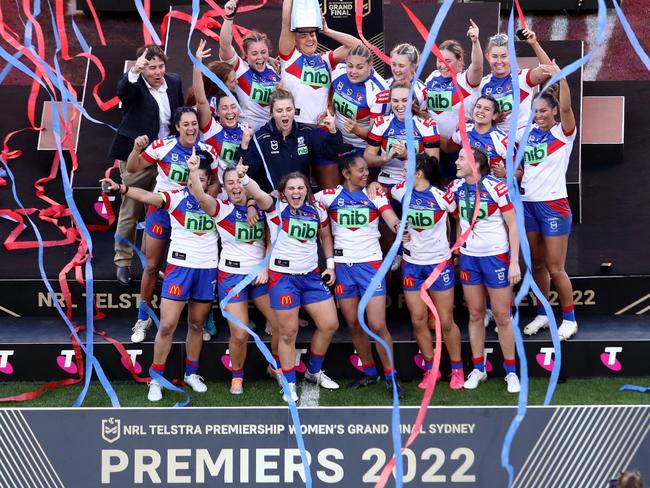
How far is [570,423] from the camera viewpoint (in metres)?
5.67

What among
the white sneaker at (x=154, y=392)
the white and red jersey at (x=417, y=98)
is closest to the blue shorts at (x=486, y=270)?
the white and red jersey at (x=417, y=98)

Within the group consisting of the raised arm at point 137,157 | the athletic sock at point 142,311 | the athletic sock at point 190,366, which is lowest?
the athletic sock at point 190,366

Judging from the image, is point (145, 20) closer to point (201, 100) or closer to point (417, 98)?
point (201, 100)

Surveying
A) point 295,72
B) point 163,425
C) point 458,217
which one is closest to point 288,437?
point 163,425

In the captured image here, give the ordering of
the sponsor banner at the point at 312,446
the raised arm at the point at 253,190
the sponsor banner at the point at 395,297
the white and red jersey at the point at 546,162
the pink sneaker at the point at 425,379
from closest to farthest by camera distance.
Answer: the sponsor banner at the point at 312,446 < the raised arm at the point at 253,190 < the white and red jersey at the point at 546,162 < the pink sneaker at the point at 425,379 < the sponsor banner at the point at 395,297

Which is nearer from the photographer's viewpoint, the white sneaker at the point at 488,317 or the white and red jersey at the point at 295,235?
the white and red jersey at the point at 295,235

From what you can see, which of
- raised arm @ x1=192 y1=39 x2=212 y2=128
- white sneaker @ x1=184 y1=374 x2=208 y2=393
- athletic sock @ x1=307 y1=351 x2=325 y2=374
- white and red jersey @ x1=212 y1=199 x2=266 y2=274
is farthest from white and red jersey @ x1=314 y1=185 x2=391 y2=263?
white sneaker @ x1=184 y1=374 x2=208 y2=393

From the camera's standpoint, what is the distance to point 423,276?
7340 mm

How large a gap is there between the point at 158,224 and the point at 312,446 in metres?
2.43

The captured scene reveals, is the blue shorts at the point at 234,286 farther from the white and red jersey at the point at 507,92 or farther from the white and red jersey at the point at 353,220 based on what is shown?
the white and red jersey at the point at 507,92

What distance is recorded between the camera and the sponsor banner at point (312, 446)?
18.6 ft

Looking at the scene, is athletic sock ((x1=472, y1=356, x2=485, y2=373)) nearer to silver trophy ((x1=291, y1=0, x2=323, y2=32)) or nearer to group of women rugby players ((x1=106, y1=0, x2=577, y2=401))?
group of women rugby players ((x1=106, y1=0, x2=577, y2=401))

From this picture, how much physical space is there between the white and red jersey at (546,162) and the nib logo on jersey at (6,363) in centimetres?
380

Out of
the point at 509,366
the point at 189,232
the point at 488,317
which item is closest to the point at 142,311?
the point at 189,232
